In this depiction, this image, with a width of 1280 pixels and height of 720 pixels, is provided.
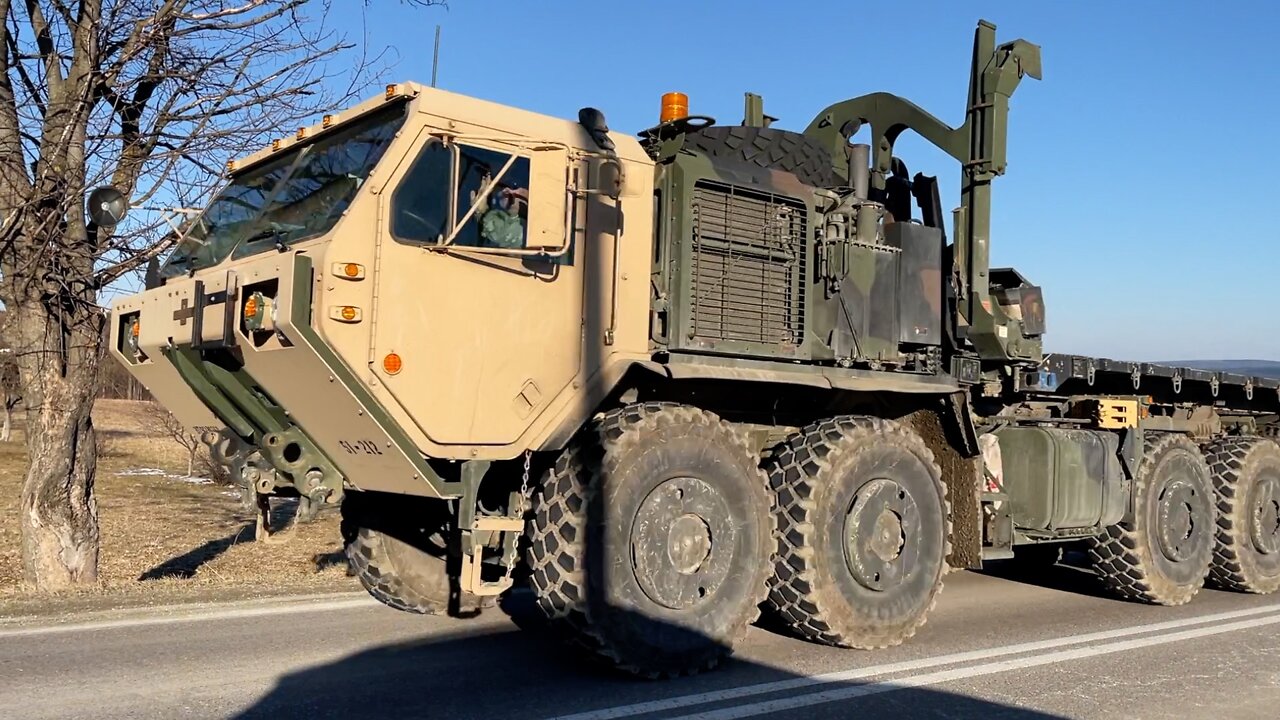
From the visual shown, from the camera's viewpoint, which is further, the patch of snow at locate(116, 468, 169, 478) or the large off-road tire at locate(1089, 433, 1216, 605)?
the patch of snow at locate(116, 468, 169, 478)

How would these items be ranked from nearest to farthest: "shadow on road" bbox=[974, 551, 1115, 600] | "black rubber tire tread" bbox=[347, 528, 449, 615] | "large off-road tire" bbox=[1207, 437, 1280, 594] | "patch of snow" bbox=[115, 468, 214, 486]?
"black rubber tire tread" bbox=[347, 528, 449, 615] < "large off-road tire" bbox=[1207, 437, 1280, 594] < "shadow on road" bbox=[974, 551, 1115, 600] < "patch of snow" bbox=[115, 468, 214, 486]

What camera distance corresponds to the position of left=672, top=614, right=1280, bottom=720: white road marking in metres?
5.02

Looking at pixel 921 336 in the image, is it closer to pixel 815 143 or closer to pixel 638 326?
pixel 815 143

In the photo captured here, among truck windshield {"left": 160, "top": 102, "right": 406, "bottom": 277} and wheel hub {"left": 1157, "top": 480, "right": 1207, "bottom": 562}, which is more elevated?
truck windshield {"left": 160, "top": 102, "right": 406, "bottom": 277}

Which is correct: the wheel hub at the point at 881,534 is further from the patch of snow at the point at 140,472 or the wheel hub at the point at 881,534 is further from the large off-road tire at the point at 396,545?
the patch of snow at the point at 140,472

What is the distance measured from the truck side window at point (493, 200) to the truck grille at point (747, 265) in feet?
4.04

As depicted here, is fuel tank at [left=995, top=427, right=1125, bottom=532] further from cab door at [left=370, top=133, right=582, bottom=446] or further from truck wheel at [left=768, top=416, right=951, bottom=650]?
cab door at [left=370, top=133, right=582, bottom=446]

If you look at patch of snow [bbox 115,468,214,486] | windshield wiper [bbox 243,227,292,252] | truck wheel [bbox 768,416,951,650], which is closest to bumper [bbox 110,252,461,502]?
windshield wiper [bbox 243,227,292,252]

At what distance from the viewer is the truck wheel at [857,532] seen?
625 cm

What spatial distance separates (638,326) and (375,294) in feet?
5.19

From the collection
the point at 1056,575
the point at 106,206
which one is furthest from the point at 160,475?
the point at 1056,575

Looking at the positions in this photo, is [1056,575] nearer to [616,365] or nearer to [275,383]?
[616,365]

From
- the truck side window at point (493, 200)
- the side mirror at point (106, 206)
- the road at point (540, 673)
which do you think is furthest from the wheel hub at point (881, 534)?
the side mirror at point (106, 206)

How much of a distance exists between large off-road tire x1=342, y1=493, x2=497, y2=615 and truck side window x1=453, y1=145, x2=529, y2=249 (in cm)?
205
